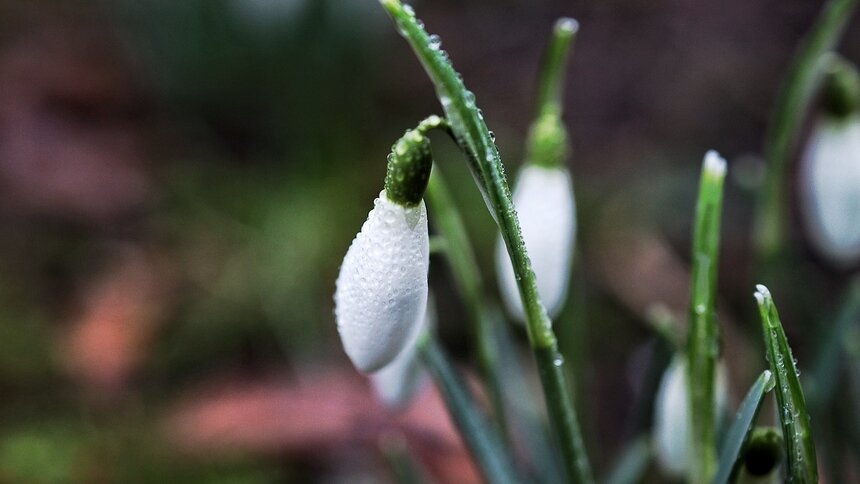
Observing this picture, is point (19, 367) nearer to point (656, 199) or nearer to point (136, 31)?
point (136, 31)

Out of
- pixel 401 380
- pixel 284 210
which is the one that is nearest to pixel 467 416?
pixel 401 380

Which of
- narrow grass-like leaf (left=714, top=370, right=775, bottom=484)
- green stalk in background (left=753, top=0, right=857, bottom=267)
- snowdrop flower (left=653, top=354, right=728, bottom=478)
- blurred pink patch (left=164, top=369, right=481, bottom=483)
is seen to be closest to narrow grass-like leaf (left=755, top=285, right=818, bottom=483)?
narrow grass-like leaf (left=714, top=370, right=775, bottom=484)

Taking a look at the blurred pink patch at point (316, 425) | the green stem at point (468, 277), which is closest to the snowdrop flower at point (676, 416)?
the green stem at point (468, 277)

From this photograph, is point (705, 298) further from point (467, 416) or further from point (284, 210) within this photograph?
point (284, 210)

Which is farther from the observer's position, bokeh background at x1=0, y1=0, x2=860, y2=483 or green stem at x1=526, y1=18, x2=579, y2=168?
bokeh background at x1=0, y1=0, x2=860, y2=483

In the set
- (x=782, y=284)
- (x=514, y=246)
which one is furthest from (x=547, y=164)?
(x=782, y=284)

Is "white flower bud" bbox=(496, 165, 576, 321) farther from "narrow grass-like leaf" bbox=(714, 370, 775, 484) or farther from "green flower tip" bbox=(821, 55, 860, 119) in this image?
"green flower tip" bbox=(821, 55, 860, 119)

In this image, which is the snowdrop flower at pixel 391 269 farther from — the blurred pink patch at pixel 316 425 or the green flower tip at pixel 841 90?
the blurred pink patch at pixel 316 425
